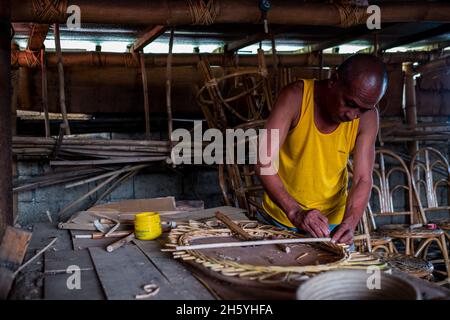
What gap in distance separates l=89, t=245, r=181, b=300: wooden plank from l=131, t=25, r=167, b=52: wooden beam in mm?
2079

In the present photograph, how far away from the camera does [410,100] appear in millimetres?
5605

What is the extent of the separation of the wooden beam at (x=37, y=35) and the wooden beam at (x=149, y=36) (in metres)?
0.75

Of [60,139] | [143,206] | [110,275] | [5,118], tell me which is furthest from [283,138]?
[60,139]

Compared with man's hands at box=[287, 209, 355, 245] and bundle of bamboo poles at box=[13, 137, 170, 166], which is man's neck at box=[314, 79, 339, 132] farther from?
bundle of bamboo poles at box=[13, 137, 170, 166]

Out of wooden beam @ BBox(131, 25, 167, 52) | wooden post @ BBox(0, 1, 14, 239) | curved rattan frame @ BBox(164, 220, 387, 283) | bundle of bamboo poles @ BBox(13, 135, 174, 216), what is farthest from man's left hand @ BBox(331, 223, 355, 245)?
bundle of bamboo poles @ BBox(13, 135, 174, 216)

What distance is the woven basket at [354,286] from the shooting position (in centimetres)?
109

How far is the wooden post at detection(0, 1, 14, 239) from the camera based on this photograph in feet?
6.98

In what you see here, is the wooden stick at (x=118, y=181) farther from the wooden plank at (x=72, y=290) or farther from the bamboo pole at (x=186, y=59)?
the wooden plank at (x=72, y=290)

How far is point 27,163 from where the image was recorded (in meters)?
4.52

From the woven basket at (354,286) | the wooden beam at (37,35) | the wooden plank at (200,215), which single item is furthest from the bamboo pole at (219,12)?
the woven basket at (354,286)

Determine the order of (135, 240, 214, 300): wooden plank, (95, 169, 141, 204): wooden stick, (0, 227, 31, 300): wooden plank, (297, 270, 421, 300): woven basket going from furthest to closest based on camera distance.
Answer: (95, 169, 141, 204): wooden stick, (0, 227, 31, 300): wooden plank, (135, 240, 214, 300): wooden plank, (297, 270, 421, 300): woven basket
